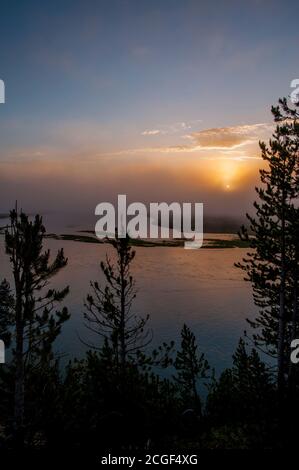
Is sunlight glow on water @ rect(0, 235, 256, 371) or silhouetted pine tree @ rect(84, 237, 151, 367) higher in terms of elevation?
silhouetted pine tree @ rect(84, 237, 151, 367)

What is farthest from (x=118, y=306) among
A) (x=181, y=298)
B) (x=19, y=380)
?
(x=181, y=298)

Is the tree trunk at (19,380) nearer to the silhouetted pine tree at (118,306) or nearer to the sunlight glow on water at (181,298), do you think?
the silhouetted pine tree at (118,306)

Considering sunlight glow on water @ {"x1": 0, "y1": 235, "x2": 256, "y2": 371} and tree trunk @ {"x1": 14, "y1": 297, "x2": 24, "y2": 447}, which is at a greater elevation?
tree trunk @ {"x1": 14, "y1": 297, "x2": 24, "y2": 447}

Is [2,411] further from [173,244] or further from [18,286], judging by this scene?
[173,244]

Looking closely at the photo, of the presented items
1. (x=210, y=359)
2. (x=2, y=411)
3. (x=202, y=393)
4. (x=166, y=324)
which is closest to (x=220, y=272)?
(x=166, y=324)

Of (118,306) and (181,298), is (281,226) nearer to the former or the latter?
(118,306)

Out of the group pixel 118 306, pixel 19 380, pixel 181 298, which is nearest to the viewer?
pixel 19 380

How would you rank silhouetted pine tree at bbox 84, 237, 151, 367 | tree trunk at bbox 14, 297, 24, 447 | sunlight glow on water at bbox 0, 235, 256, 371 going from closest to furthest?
tree trunk at bbox 14, 297, 24, 447 < silhouetted pine tree at bbox 84, 237, 151, 367 < sunlight glow on water at bbox 0, 235, 256, 371

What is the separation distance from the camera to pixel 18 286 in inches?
502

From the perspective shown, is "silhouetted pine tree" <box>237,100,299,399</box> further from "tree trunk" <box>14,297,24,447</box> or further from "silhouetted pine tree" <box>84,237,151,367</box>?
"tree trunk" <box>14,297,24,447</box>

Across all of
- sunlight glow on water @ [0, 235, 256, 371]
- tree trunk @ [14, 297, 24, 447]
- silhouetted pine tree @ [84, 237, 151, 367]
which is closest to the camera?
tree trunk @ [14, 297, 24, 447]

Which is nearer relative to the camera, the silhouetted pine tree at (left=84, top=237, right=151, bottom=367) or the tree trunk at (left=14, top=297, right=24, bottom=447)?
the tree trunk at (left=14, top=297, right=24, bottom=447)

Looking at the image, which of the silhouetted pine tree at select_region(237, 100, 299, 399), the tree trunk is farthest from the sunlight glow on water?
the tree trunk

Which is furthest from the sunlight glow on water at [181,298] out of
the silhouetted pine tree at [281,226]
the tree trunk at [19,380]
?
the tree trunk at [19,380]
